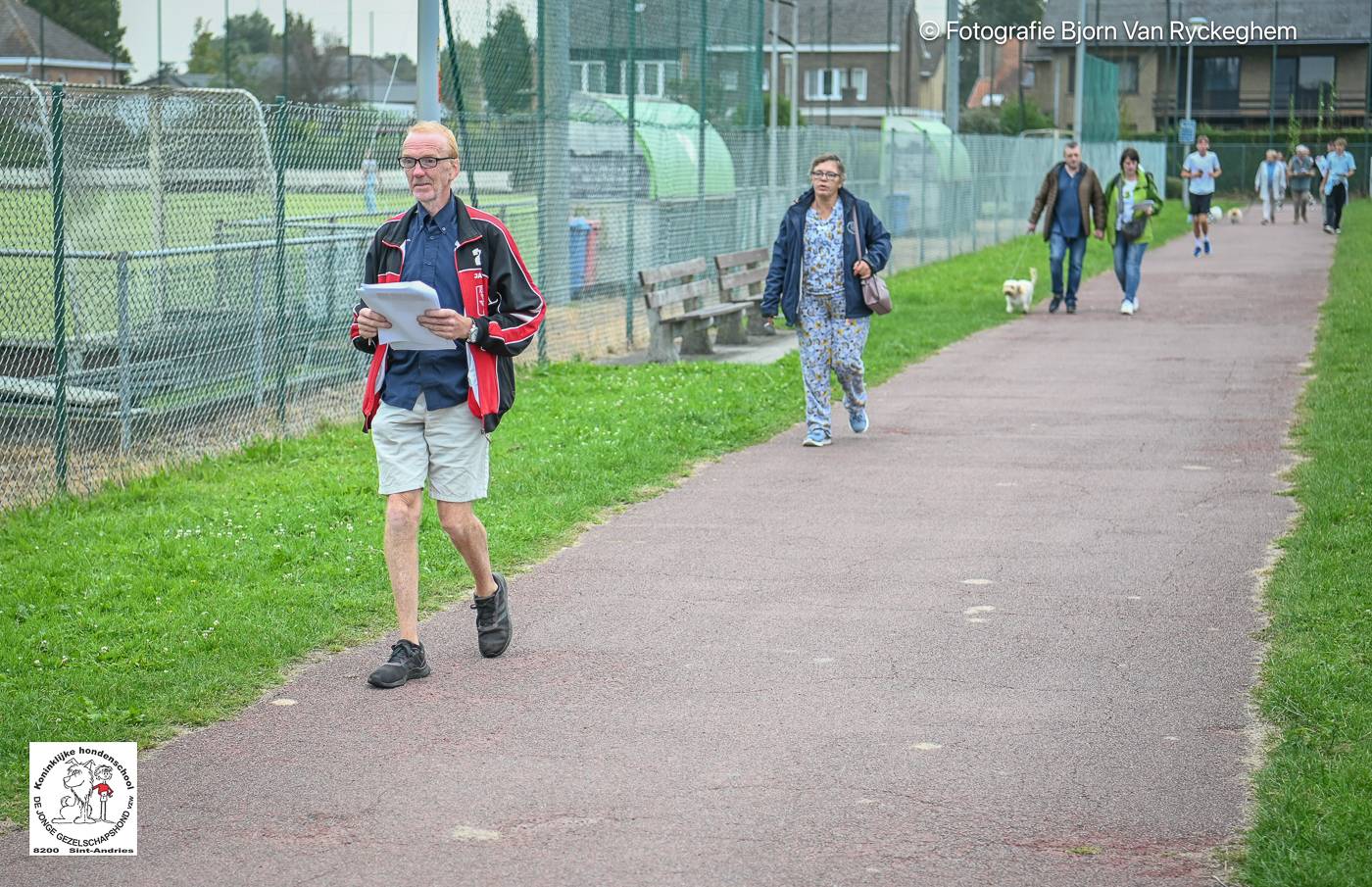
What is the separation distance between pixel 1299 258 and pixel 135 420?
23.1 m

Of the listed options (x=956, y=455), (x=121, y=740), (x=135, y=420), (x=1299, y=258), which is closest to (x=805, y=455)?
(x=956, y=455)

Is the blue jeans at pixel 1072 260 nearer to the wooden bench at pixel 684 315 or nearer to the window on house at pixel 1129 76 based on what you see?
the wooden bench at pixel 684 315

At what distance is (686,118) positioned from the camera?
18.0m

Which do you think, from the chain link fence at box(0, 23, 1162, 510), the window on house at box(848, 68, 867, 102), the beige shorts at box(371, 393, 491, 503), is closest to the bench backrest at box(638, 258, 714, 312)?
the chain link fence at box(0, 23, 1162, 510)

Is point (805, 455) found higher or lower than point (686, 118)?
lower

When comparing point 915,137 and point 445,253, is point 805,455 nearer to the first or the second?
point 445,253

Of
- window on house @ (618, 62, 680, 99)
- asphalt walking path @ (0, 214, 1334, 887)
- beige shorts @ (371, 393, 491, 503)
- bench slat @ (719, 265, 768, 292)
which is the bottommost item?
asphalt walking path @ (0, 214, 1334, 887)

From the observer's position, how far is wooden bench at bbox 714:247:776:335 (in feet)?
55.9

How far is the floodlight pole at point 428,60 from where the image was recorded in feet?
40.0

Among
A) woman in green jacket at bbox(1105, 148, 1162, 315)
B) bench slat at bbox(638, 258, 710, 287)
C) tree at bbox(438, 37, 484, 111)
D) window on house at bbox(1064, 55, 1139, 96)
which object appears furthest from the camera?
window on house at bbox(1064, 55, 1139, 96)

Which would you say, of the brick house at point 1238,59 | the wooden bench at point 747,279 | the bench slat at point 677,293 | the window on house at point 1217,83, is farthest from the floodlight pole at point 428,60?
the window on house at point 1217,83

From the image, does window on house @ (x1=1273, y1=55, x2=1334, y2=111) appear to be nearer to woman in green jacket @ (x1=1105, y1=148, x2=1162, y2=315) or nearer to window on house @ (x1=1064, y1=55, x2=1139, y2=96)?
window on house @ (x1=1064, y1=55, x2=1139, y2=96)

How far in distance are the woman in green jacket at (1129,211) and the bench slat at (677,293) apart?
519cm

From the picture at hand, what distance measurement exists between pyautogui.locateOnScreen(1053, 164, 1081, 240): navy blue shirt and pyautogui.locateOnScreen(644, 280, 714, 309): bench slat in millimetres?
4715
